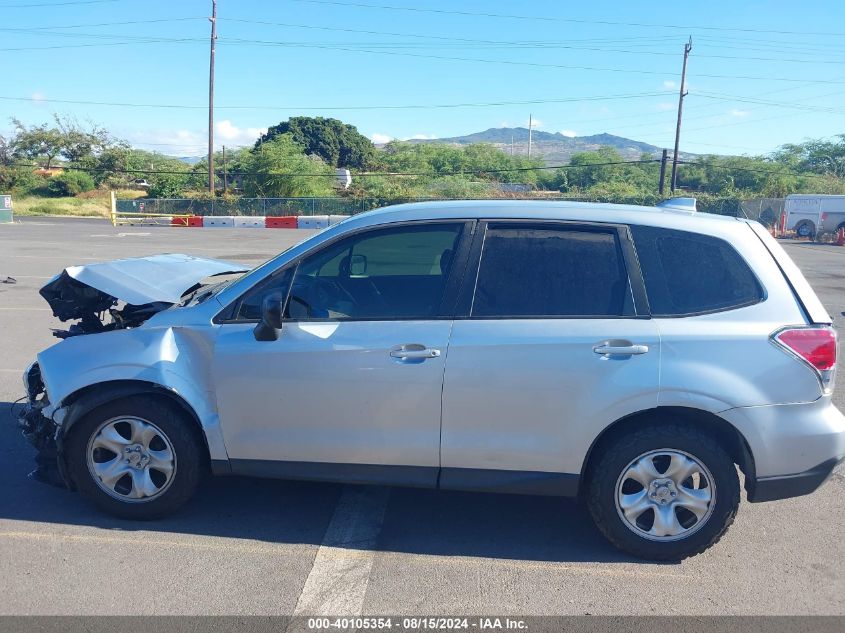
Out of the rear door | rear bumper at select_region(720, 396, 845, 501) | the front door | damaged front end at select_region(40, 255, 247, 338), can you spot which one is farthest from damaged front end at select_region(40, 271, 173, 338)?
rear bumper at select_region(720, 396, 845, 501)

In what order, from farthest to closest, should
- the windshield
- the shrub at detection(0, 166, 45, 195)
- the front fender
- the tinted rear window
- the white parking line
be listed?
1. the shrub at detection(0, 166, 45, 195)
2. the windshield
3. the front fender
4. the tinted rear window
5. the white parking line

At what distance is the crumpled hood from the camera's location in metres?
4.41

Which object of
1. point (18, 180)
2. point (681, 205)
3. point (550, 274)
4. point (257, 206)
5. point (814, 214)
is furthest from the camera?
point (18, 180)

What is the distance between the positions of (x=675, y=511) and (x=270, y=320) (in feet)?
7.71

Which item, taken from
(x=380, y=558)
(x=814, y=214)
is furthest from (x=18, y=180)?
(x=380, y=558)

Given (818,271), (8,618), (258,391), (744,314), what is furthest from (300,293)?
(818,271)

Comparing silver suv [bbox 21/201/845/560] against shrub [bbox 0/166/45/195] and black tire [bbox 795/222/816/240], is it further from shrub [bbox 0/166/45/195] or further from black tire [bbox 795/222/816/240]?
shrub [bbox 0/166/45/195]

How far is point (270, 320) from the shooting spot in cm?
378

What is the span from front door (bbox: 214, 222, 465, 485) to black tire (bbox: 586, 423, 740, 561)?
882 millimetres

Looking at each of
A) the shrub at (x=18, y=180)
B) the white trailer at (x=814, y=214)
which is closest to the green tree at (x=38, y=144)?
the shrub at (x=18, y=180)

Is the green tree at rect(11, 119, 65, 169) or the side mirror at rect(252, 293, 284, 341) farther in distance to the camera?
the green tree at rect(11, 119, 65, 169)

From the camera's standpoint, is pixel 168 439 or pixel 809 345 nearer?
pixel 809 345

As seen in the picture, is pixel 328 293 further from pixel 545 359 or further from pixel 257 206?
pixel 257 206

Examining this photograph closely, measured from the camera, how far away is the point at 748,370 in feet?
12.1
